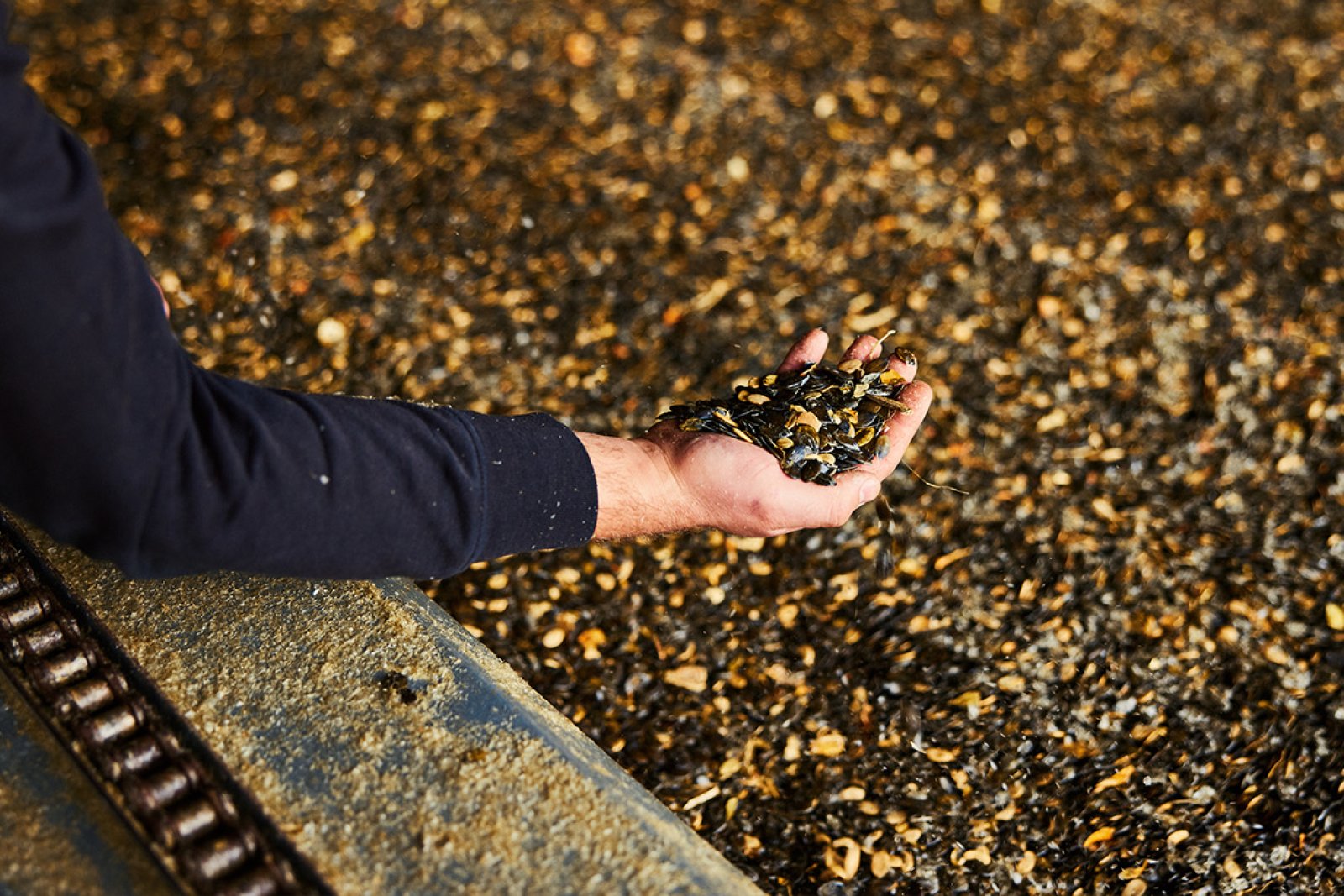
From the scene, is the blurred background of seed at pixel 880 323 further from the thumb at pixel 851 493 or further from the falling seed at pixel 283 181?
the thumb at pixel 851 493

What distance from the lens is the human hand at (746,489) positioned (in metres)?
2.28

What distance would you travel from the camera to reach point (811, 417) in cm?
238

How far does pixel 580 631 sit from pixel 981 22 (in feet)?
11.7

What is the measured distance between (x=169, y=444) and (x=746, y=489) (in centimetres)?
112

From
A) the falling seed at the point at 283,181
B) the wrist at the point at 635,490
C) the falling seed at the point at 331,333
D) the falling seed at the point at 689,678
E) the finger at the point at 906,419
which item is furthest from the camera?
the falling seed at the point at 283,181

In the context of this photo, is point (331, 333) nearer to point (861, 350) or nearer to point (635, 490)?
point (635, 490)

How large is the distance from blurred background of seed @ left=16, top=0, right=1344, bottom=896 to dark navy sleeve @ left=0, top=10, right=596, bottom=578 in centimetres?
93

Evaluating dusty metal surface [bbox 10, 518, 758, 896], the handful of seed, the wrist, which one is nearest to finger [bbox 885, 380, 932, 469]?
the handful of seed

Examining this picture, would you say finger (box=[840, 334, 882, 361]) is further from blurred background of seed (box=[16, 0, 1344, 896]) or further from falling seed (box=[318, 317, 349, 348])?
falling seed (box=[318, 317, 349, 348])

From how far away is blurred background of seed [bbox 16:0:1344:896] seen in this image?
2605mm

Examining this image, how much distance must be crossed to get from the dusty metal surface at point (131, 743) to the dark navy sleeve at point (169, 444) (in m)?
0.36

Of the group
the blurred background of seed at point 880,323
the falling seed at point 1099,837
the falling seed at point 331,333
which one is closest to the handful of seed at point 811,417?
the blurred background of seed at point 880,323

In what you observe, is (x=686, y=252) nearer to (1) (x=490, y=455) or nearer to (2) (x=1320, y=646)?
(1) (x=490, y=455)

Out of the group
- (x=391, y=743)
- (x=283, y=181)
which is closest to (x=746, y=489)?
(x=391, y=743)
